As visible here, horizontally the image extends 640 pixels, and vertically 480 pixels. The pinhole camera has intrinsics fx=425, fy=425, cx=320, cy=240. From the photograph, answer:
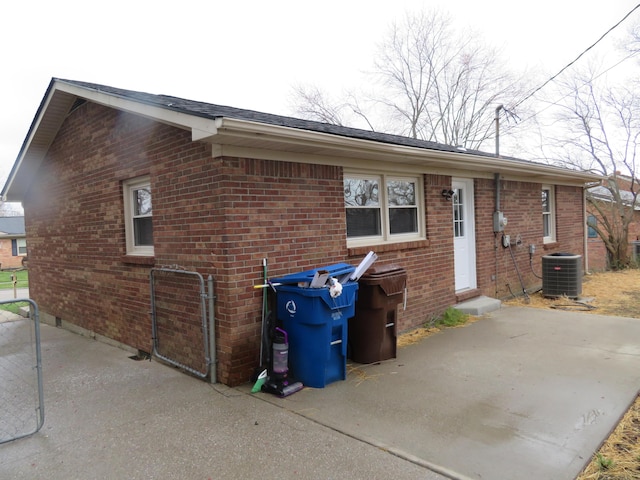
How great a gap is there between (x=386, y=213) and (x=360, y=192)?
1.94ft

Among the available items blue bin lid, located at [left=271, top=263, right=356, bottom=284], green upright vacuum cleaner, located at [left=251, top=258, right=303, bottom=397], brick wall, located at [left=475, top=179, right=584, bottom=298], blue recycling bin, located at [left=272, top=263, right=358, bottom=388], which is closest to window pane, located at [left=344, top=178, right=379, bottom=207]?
blue bin lid, located at [left=271, top=263, right=356, bottom=284]

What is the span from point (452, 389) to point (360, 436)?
1.38 metres

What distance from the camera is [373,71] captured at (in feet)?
89.2

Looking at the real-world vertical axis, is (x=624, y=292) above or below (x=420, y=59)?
below

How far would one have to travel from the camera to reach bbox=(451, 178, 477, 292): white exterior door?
8.02 m

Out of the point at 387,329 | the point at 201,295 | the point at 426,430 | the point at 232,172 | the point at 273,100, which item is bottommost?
the point at 426,430


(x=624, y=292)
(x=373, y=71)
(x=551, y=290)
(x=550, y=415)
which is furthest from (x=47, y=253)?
(x=373, y=71)

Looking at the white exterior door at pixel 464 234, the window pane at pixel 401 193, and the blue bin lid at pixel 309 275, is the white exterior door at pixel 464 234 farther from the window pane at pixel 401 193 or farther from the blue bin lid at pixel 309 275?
the blue bin lid at pixel 309 275

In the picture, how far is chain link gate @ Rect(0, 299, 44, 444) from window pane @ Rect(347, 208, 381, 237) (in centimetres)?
384

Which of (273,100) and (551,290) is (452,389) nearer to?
(551,290)

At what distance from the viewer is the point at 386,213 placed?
6453 mm

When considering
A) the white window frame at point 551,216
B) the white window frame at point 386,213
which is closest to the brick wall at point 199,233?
the white window frame at point 386,213

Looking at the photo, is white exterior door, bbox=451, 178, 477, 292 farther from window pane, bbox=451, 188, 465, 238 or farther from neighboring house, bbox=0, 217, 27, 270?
neighboring house, bbox=0, 217, 27, 270

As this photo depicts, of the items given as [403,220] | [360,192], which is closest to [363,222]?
[360,192]
